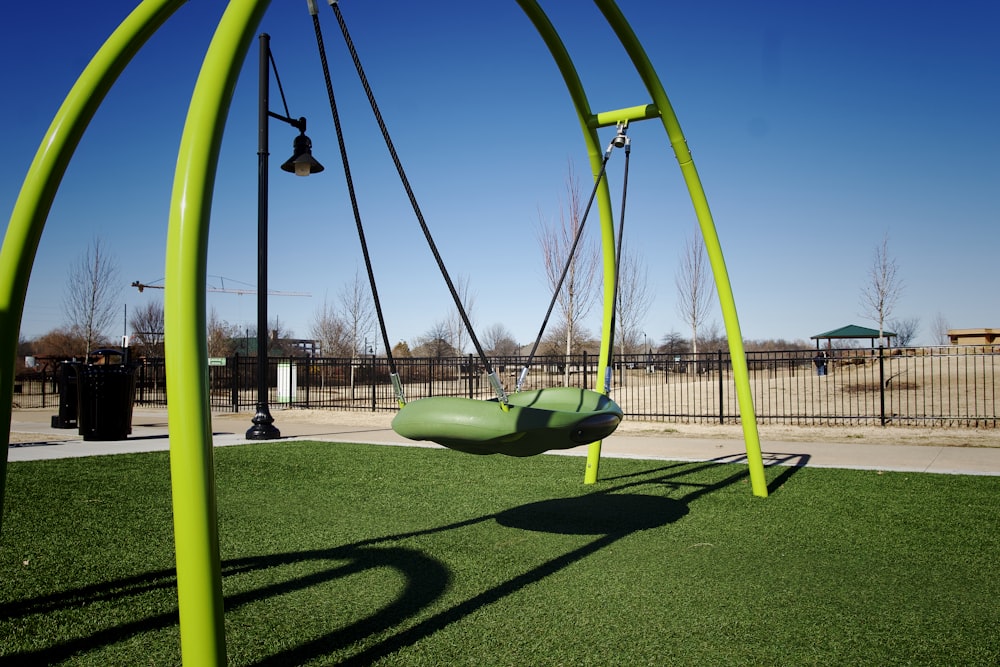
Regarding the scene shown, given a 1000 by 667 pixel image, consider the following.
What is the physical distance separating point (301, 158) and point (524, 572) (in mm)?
8155

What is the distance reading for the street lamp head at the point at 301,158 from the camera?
33.8 feet

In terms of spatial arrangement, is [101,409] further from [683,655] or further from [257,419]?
[683,655]

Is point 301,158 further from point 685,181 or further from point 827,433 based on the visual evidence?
point 827,433

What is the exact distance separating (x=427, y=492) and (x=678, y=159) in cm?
389

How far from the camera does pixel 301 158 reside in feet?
33.8

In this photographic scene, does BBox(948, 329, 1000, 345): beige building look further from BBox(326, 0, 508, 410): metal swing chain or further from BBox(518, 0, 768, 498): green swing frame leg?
BBox(326, 0, 508, 410): metal swing chain

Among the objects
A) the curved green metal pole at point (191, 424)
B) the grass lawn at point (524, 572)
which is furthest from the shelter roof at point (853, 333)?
the curved green metal pole at point (191, 424)

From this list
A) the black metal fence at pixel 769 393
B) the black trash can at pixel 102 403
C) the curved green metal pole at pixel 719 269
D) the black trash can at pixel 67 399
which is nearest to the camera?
the curved green metal pole at pixel 719 269

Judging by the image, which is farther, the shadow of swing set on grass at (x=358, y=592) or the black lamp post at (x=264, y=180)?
the black lamp post at (x=264, y=180)

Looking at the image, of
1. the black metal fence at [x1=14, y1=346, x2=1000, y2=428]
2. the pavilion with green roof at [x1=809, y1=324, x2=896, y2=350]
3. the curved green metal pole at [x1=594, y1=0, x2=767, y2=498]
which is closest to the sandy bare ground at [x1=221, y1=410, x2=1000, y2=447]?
the black metal fence at [x1=14, y1=346, x2=1000, y2=428]

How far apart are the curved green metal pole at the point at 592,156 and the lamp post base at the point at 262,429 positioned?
615 cm

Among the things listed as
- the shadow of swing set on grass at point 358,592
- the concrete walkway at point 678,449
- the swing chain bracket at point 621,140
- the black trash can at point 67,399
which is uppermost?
the swing chain bracket at point 621,140

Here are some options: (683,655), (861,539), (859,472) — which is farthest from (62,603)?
(859,472)

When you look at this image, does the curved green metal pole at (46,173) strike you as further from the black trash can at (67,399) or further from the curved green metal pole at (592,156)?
the black trash can at (67,399)
